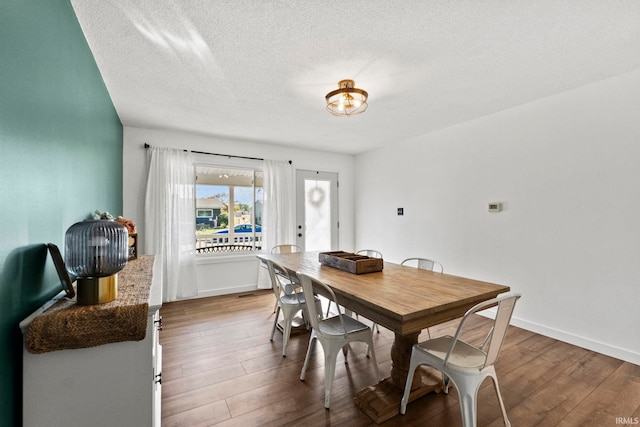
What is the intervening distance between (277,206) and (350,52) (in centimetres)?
303

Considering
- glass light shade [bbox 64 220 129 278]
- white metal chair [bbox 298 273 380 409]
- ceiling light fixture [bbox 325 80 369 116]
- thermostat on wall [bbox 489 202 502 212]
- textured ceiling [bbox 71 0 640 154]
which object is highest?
textured ceiling [bbox 71 0 640 154]

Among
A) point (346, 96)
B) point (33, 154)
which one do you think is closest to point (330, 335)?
point (33, 154)

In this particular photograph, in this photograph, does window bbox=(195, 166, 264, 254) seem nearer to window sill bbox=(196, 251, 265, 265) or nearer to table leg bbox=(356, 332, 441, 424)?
window sill bbox=(196, 251, 265, 265)

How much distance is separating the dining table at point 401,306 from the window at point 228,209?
2.56 metres

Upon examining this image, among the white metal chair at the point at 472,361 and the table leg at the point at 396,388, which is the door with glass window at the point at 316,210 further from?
the white metal chair at the point at 472,361

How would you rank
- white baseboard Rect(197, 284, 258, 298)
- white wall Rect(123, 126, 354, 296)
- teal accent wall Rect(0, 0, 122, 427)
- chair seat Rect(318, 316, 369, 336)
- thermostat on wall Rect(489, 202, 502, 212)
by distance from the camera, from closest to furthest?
teal accent wall Rect(0, 0, 122, 427) → chair seat Rect(318, 316, 369, 336) → thermostat on wall Rect(489, 202, 502, 212) → white wall Rect(123, 126, 354, 296) → white baseboard Rect(197, 284, 258, 298)

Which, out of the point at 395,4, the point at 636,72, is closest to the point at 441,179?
the point at 636,72

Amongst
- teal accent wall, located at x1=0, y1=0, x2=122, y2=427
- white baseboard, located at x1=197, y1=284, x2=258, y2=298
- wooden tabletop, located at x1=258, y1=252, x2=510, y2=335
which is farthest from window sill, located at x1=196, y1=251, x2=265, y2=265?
teal accent wall, located at x1=0, y1=0, x2=122, y2=427

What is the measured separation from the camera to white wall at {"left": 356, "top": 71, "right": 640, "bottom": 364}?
2.42m

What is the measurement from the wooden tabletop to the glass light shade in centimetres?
125

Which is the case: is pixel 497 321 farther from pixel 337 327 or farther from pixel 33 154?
pixel 33 154

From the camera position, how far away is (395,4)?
1.58 metres

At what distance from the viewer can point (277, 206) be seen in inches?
185

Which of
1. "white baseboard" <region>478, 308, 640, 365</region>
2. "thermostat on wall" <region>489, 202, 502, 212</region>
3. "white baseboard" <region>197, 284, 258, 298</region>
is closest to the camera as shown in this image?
"white baseboard" <region>478, 308, 640, 365</region>
